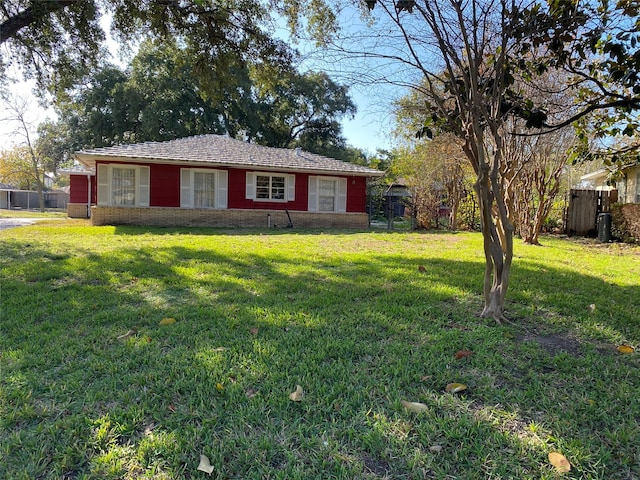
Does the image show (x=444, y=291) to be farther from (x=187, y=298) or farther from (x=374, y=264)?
(x=187, y=298)

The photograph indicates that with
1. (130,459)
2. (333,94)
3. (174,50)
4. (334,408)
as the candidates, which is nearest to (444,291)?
(334,408)

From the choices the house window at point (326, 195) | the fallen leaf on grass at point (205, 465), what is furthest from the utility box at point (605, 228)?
the fallen leaf on grass at point (205, 465)

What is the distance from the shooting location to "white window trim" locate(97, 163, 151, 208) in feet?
47.3

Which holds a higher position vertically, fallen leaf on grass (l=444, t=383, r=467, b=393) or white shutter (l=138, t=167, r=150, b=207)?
white shutter (l=138, t=167, r=150, b=207)

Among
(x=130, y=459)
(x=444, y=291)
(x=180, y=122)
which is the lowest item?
(x=130, y=459)

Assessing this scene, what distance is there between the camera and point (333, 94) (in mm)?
30188

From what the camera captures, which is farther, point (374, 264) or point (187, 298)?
point (374, 264)

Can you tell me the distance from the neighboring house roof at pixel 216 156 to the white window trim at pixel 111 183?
42 centimetres

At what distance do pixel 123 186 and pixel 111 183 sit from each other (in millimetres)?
419

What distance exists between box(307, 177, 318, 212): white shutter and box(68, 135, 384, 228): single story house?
5cm

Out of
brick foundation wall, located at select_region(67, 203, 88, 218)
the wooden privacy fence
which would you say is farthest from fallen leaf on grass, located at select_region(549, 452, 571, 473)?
brick foundation wall, located at select_region(67, 203, 88, 218)

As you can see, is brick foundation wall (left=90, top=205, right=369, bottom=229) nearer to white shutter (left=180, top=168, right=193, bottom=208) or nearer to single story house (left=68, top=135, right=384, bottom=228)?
single story house (left=68, top=135, right=384, bottom=228)

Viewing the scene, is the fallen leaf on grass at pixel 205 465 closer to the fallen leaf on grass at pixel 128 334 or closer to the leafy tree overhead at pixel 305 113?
the fallen leaf on grass at pixel 128 334

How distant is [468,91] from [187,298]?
141 inches
